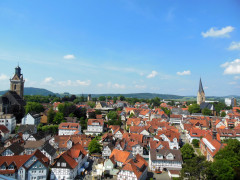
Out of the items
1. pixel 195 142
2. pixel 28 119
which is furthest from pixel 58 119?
pixel 195 142

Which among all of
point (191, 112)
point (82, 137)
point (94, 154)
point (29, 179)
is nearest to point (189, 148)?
point (94, 154)

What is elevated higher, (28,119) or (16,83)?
(16,83)

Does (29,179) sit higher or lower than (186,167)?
lower

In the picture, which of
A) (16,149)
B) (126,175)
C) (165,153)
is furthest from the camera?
(16,149)

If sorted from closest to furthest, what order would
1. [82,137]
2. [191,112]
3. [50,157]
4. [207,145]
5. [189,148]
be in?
[50,157] → [189,148] → [207,145] → [82,137] → [191,112]

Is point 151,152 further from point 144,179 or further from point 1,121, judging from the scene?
point 1,121

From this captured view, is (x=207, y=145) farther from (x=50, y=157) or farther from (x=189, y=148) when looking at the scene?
(x=50, y=157)

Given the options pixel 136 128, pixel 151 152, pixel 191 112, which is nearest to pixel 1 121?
pixel 136 128

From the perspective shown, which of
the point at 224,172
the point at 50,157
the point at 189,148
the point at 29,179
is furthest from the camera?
the point at 189,148

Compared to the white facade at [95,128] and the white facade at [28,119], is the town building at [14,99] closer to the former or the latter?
the white facade at [28,119]

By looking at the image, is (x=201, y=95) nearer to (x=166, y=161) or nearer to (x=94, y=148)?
(x=166, y=161)

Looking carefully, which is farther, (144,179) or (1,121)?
(1,121)
